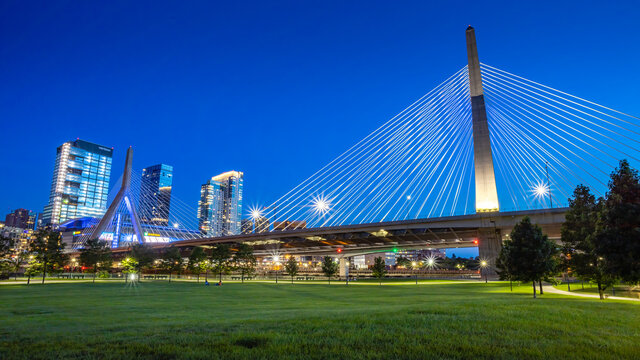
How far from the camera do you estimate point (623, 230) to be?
45.0 ft

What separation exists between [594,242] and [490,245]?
49126mm

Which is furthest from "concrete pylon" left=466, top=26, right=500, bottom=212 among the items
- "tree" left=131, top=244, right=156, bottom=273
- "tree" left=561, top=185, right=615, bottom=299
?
"tree" left=131, top=244, right=156, bottom=273

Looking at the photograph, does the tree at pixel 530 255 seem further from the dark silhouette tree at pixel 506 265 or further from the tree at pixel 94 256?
the tree at pixel 94 256

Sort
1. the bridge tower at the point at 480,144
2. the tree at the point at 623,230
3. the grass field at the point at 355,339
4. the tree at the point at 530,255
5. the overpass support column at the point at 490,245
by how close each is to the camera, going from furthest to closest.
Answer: the overpass support column at the point at 490,245
the bridge tower at the point at 480,144
the tree at the point at 530,255
the tree at the point at 623,230
the grass field at the point at 355,339

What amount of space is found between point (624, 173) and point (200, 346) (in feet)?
55.2

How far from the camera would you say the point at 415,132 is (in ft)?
198

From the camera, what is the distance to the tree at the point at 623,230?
43.4ft

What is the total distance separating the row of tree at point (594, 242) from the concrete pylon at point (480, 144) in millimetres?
14490

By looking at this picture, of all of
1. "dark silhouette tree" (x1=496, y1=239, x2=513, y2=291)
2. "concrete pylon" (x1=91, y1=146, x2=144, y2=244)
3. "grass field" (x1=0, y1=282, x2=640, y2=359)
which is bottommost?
"grass field" (x1=0, y1=282, x2=640, y2=359)

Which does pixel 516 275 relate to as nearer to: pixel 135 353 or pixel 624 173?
pixel 624 173

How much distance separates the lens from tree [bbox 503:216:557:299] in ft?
90.0

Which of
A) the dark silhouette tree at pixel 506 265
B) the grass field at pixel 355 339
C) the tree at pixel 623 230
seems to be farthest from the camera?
the dark silhouette tree at pixel 506 265

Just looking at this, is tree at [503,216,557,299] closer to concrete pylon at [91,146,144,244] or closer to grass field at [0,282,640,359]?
grass field at [0,282,640,359]

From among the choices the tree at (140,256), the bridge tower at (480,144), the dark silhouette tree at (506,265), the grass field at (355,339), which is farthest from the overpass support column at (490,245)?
the tree at (140,256)
